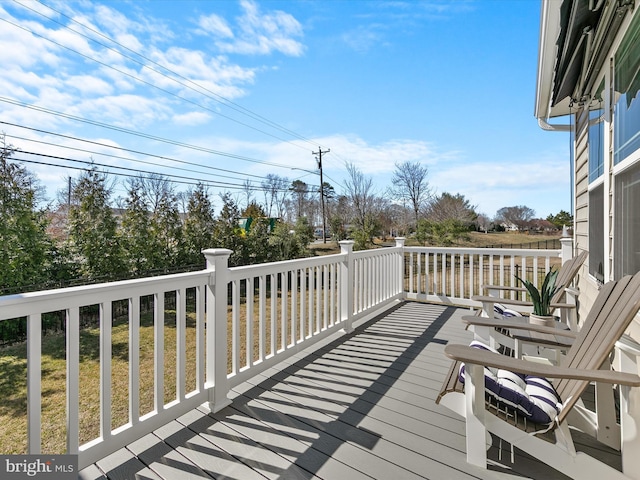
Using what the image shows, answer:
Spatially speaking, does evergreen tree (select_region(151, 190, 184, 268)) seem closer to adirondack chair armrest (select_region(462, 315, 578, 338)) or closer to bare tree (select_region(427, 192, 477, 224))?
adirondack chair armrest (select_region(462, 315, 578, 338))

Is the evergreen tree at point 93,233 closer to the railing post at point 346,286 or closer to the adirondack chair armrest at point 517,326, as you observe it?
the railing post at point 346,286

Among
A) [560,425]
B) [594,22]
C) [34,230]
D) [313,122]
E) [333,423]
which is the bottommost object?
[333,423]

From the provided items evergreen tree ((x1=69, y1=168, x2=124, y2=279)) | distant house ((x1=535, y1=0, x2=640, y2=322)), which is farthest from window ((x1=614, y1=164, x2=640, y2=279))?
evergreen tree ((x1=69, y1=168, x2=124, y2=279))

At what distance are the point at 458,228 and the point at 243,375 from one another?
15.0m

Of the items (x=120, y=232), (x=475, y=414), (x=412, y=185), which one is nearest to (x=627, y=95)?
(x=475, y=414)

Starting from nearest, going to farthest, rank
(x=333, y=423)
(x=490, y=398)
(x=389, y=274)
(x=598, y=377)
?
1. (x=598, y=377)
2. (x=490, y=398)
3. (x=333, y=423)
4. (x=389, y=274)

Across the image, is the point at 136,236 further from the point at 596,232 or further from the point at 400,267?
the point at 596,232

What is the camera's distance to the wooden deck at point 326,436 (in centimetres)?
170

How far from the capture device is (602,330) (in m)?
1.66

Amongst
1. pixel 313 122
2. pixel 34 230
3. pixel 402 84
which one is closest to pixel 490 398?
pixel 34 230

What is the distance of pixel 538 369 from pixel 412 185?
744 inches

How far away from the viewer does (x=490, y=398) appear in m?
1.68

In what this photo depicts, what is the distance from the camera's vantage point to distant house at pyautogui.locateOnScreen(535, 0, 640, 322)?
2027 mm

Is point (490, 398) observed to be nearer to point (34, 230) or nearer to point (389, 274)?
point (389, 274)
